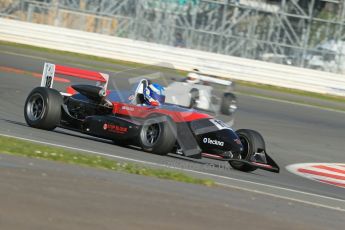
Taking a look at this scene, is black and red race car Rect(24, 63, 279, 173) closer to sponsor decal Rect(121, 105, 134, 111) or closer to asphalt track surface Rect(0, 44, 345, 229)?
sponsor decal Rect(121, 105, 134, 111)

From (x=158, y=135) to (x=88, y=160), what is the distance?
1.67m

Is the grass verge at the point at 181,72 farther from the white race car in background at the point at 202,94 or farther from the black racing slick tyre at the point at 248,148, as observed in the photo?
the black racing slick tyre at the point at 248,148

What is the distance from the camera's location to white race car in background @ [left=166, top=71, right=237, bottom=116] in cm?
1040

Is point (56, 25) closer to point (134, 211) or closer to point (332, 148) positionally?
point (332, 148)

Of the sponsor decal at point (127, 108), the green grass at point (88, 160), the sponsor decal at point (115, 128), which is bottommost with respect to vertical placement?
the green grass at point (88, 160)

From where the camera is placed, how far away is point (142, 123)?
1055cm

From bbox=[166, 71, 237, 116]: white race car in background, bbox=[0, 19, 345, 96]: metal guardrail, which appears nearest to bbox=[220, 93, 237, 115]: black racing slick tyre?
bbox=[166, 71, 237, 116]: white race car in background

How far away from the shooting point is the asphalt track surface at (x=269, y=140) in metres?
9.05

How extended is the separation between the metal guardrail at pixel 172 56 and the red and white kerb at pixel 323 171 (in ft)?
32.7

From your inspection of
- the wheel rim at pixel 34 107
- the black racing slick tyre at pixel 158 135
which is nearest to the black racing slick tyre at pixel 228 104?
the black racing slick tyre at pixel 158 135

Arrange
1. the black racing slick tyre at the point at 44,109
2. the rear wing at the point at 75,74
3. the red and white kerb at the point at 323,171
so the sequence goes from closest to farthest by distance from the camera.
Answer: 1. the red and white kerb at the point at 323,171
2. the black racing slick tyre at the point at 44,109
3. the rear wing at the point at 75,74

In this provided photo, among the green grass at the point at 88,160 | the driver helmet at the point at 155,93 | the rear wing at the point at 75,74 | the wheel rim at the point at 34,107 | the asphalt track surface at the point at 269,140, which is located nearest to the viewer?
the green grass at the point at 88,160

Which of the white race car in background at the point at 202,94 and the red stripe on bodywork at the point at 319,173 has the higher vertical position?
the white race car in background at the point at 202,94

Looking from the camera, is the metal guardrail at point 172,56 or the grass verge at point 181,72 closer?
the grass verge at point 181,72
